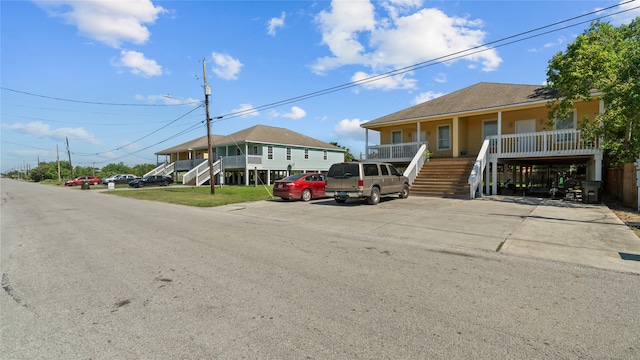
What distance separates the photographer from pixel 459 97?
71.5 ft

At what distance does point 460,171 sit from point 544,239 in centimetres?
1125

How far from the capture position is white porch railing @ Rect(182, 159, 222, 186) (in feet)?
114

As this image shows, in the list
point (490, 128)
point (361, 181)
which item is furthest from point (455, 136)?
point (361, 181)

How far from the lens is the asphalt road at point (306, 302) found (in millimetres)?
2889

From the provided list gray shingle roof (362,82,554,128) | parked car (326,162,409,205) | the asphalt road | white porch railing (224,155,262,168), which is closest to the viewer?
the asphalt road

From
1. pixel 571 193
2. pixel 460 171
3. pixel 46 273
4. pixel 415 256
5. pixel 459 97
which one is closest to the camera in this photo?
pixel 46 273

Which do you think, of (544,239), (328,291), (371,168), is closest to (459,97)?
(371,168)

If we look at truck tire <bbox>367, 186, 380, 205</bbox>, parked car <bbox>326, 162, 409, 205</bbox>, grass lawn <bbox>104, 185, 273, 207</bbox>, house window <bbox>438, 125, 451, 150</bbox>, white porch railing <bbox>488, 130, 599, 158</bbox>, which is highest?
house window <bbox>438, 125, 451, 150</bbox>

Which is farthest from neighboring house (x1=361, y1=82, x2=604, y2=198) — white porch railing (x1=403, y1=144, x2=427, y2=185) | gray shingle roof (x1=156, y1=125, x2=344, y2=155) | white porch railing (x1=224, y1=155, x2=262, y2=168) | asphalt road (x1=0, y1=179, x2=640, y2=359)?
gray shingle roof (x1=156, y1=125, x2=344, y2=155)

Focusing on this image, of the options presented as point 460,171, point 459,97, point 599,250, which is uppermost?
point 459,97

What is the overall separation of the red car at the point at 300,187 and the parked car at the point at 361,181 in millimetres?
2210

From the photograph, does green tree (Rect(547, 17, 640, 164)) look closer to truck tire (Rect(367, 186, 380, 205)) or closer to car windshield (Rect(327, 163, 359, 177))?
truck tire (Rect(367, 186, 380, 205))

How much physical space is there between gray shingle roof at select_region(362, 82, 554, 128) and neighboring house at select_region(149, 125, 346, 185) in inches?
570

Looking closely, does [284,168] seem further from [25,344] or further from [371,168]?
[25,344]
